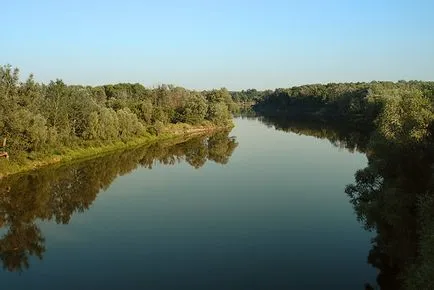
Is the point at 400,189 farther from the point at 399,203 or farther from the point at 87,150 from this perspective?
the point at 87,150

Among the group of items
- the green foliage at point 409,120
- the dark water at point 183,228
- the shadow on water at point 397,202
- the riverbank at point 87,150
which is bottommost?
the dark water at point 183,228

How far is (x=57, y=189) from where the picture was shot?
40938 millimetres

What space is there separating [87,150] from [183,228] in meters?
35.1

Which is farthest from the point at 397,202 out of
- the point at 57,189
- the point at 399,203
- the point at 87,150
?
the point at 87,150

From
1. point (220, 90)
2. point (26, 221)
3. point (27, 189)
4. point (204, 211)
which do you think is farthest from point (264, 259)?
point (220, 90)

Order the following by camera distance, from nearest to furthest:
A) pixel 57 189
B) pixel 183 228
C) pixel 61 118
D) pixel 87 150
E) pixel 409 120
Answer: pixel 409 120, pixel 183 228, pixel 57 189, pixel 61 118, pixel 87 150

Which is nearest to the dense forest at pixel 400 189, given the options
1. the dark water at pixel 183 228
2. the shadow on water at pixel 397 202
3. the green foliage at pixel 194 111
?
the shadow on water at pixel 397 202

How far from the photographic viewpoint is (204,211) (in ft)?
111

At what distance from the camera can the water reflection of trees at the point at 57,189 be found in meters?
27.2

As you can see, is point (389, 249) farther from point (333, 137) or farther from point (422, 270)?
point (333, 137)

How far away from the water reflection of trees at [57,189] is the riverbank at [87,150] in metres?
1.45

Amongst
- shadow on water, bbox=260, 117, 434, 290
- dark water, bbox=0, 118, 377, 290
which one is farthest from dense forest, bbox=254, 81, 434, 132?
dark water, bbox=0, 118, 377, 290

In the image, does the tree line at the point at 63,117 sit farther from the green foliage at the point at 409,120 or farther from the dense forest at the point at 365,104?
the green foliage at the point at 409,120

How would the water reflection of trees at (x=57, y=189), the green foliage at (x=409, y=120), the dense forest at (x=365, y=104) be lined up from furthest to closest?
the water reflection of trees at (x=57, y=189)
the dense forest at (x=365, y=104)
the green foliage at (x=409, y=120)
